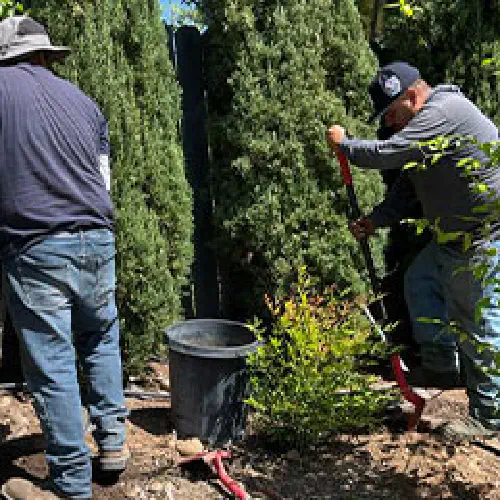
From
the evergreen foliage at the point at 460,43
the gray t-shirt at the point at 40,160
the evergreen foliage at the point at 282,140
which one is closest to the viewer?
the gray t-shirt at the point at 40,160

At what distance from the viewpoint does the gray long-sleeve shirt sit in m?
3.60

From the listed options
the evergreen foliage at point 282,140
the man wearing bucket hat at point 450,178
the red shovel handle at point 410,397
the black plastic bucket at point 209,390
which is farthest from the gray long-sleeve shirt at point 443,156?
the black plastic bucket at point 209,390

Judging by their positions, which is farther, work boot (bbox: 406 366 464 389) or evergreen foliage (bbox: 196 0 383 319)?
evergreen foliage (bbox: 196 0 383 319)

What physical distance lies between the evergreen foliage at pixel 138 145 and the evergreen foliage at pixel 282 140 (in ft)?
1.29

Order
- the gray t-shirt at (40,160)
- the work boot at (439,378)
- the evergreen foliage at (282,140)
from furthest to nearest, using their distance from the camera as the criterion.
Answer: the evergreen foliage at (282,140)
the work boot at (439,378)
the gray t-shirt at (40,160)

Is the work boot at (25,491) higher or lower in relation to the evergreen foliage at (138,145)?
lower

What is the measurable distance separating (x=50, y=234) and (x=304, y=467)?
182cm

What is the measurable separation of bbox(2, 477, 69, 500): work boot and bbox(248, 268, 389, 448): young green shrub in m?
1.12

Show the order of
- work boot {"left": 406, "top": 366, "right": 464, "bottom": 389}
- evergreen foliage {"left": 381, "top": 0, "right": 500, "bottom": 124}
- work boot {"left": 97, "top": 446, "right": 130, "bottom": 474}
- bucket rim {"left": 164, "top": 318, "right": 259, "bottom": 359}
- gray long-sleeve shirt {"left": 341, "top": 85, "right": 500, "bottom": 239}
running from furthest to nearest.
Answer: evergreen foliage {"left": 381, "top": 0, "right": 500, "bottom": 124} < work boot {"left": 406, "top": 366, "right": 464, "bottom": 389} < bucket rim {"left": 164, "top": 318, "right": 259, "bottom": 359} < gray long-sleeve shirt {"left": 341, "top": 85, "right": 500, "bottom": 239} < work boot {"left": 97, "top": 446, "right": 130, "bottom": 474}

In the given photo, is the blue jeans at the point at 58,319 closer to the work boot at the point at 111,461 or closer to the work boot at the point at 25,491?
the work boot at the point at 25,491

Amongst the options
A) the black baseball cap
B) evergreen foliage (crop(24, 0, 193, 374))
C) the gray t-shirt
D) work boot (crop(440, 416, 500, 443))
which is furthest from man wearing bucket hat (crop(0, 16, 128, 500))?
work boot (crop(440, 416, 500, 443))

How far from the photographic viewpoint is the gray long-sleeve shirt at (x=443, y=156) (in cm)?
360

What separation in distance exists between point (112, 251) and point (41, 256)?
39 centimetres

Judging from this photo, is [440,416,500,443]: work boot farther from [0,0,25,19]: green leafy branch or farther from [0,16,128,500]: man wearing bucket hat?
[0,0,25,19]: green leafy branch
